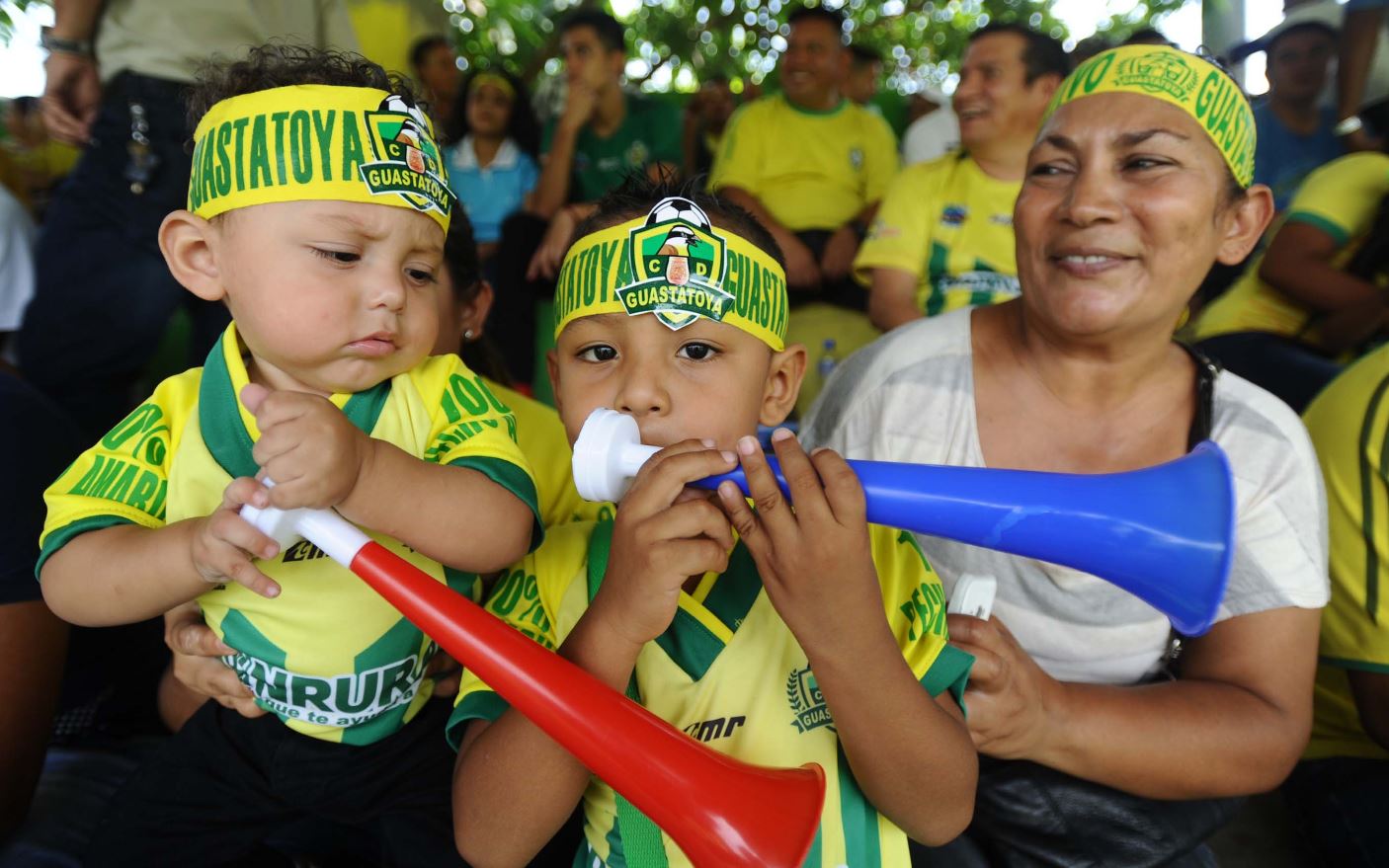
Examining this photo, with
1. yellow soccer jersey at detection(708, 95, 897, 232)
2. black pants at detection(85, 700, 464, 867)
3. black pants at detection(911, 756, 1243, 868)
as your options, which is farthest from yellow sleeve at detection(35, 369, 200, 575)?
yellow soccer jersey at detection(708, 95, 897, 232)

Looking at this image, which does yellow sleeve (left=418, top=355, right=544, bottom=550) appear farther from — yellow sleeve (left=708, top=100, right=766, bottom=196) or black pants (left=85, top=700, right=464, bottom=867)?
yellow sleeve (left=708, top=100, right=766, bottom=196)

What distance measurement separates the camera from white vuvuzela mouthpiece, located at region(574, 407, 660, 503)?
121 cm

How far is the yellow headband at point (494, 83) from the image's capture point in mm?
5102

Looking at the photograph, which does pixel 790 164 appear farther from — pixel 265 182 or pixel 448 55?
pixel 265 182

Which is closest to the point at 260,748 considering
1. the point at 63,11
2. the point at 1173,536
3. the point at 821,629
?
the point at 821,629

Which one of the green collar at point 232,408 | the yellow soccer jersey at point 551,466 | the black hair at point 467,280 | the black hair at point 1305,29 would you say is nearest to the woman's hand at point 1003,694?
the yellow soccer jersey at point 551,466

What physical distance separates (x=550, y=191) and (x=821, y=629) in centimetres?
381

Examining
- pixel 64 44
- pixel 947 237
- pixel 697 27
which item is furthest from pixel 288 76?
pixel 697 27

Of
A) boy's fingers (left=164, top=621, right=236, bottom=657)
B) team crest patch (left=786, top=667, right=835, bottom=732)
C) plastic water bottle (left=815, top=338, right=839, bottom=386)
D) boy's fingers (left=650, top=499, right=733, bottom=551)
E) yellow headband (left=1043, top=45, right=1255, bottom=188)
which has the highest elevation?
yellow headband (left=1043, top=45, right=1255, bottom=188)

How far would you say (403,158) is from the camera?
4.47 feet

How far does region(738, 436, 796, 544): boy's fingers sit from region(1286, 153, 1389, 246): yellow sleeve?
9.30 feet

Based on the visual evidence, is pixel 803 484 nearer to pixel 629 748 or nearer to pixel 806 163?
pixel 629 748

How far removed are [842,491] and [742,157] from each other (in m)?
3.59

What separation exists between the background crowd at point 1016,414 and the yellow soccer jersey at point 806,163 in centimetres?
79
